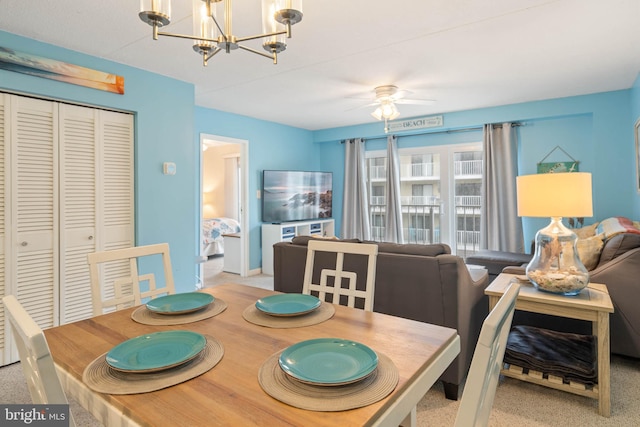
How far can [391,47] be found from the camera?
2.83 meters

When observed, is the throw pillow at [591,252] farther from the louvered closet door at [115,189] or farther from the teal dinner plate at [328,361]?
the louvered closet door at [115,189]

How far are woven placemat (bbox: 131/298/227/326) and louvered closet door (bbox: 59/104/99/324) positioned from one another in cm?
186

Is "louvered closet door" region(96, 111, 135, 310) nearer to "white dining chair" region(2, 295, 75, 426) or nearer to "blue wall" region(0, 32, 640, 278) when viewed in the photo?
"blue wall" region(0, 32, 640, 278)

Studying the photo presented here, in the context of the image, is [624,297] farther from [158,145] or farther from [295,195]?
[295,195]

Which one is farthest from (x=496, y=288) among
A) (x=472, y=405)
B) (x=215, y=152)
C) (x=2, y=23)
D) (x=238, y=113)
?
(x=215, y=152)

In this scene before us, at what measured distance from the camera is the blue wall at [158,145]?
117 inches

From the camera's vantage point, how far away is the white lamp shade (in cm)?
200

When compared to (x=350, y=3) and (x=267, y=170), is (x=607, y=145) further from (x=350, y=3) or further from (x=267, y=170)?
(x=267, y=170)

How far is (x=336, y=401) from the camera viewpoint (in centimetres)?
83

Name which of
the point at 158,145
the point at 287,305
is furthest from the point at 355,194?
the point at 287,305

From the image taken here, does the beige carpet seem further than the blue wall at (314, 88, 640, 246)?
No

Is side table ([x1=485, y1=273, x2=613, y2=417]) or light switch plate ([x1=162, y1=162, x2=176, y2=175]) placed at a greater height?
light switch plate ([x1=162, y1=162, x2=176, y2=175])

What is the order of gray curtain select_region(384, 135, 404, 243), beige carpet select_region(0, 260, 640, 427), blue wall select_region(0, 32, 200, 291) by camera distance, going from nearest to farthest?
beige carpet select_region(0, 260, 640, 427)
blue wall select_region(0, 32, 200, 291)
gray curtain select_region(384, 135, 404, 243)

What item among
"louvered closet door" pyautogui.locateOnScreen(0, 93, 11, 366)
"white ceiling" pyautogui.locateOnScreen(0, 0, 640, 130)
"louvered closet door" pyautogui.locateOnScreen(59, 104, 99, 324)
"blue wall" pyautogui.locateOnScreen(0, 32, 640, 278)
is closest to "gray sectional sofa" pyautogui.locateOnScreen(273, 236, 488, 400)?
"white ceiling" pyautogui.locateOnScreen(0, 0, 640, 130)
